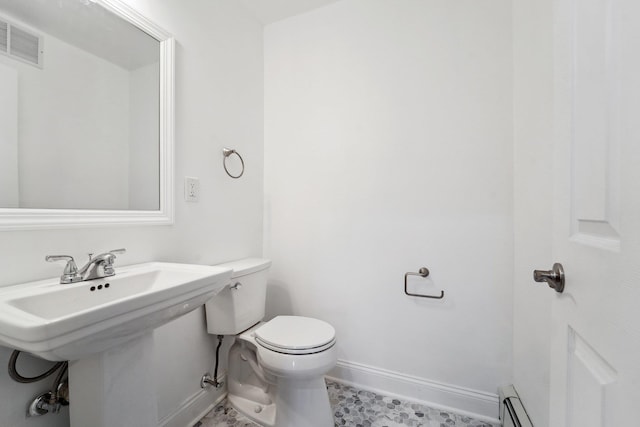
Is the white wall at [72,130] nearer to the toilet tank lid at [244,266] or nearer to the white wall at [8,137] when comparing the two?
the white wall at [8,137]

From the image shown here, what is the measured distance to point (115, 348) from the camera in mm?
768

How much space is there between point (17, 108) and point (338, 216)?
141 cm

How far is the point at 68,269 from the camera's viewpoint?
32.5 inches

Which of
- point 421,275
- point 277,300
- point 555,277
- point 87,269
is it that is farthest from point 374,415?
point 87,269

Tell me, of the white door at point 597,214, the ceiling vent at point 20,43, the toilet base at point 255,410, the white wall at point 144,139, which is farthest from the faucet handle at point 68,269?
the white door at point 597,214

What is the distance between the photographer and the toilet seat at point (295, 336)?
3.74 feet

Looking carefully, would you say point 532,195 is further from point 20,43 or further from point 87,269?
point 20,43

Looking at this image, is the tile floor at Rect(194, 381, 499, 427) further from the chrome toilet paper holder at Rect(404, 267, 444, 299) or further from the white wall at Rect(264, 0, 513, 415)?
the chrome toilet paper holder at Rect(404, 267, 444, 299)

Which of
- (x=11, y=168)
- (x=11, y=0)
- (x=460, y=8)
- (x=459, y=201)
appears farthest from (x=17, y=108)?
(x=460, y=8)

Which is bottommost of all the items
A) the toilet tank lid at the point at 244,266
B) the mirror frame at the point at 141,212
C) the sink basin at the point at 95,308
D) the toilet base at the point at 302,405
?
the toilet base at the point at 302,405

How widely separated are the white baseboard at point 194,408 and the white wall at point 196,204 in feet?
0.10

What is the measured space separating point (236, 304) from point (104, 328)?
0.77 m

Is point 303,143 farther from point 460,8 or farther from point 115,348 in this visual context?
point 115,348

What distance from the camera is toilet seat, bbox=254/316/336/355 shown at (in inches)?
44.9
